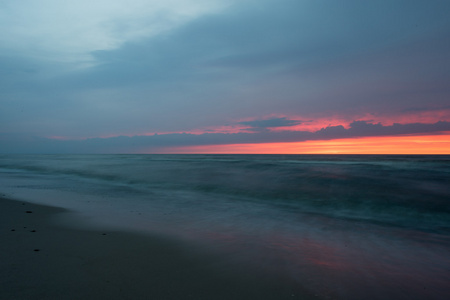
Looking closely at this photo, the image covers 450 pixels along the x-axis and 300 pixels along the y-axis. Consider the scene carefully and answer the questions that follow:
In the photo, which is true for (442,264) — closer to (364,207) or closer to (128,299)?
(128,299)

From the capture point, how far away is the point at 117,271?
3076mm

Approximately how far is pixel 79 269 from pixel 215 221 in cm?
349

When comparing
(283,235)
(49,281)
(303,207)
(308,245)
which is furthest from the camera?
(303,207)

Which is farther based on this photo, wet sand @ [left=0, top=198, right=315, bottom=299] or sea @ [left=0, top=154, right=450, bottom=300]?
sea @ [left=0, top=154, right=450, bottom=300]

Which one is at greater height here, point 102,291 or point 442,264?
point 102,291

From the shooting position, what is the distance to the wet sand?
8.57 ft

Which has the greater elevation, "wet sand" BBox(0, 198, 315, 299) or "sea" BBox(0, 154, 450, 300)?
"wet sand" BBox(0, 198, 315, 299)

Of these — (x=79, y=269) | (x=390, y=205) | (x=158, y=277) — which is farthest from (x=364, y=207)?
(x=79, y=269)

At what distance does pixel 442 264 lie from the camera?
13.2ft

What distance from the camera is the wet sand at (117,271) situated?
8.57ft

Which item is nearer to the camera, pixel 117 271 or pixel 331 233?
pixel 117 271

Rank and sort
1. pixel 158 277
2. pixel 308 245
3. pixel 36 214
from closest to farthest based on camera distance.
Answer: pixel 158 277 < pixel 308 245 < pixel 36 214

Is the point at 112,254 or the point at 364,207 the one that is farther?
the point at 364,207

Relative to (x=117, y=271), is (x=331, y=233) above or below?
below
